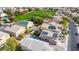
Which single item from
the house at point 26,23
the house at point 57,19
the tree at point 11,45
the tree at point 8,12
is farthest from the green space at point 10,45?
the house at point 57,19

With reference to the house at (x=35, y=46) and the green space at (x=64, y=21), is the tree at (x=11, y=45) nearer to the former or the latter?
the house at (x=35, y=46)

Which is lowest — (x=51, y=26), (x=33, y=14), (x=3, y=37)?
(x=3, y=37)

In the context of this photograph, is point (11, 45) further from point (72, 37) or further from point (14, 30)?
point (72, 37)

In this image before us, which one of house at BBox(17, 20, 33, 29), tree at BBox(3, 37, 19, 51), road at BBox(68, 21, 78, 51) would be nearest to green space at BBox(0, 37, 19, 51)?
tree at BBox(3, 37, 19, 51)

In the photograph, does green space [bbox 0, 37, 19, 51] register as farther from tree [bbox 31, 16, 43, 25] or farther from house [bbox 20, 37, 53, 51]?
tree [bbox 31, 16, 43, 25]

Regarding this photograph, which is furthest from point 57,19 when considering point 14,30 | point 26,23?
point 14,30
